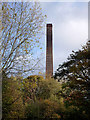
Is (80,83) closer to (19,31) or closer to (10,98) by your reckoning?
(10,98)

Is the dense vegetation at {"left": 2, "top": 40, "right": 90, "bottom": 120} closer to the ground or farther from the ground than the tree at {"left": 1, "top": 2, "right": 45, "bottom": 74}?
closer to the ground

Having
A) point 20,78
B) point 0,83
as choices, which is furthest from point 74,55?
point 0,83

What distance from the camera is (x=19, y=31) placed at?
18.2ft

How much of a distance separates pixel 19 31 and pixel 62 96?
391 cm

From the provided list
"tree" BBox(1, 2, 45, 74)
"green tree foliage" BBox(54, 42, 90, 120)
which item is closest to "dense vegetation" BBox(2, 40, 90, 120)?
"green tree foliage" BBox(54, 42, 90, 120)

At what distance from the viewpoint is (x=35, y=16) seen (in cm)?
589

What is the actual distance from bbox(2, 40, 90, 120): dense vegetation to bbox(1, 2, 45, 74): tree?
27.2 inches

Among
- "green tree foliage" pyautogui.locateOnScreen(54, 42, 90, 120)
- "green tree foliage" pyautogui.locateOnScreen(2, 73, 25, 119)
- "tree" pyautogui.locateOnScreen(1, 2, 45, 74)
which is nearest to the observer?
"tree" pyautogui.locateOnScreen(1, 2, 45, 74)

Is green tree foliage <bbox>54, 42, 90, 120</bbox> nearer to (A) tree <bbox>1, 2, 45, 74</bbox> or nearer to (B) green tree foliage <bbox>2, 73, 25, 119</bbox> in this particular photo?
(A) tree <bbox>1, 2, 45, 74</bbox>

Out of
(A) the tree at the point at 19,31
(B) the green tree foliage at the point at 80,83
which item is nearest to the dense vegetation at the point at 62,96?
(B) the green tree foliage at the point at 80,83

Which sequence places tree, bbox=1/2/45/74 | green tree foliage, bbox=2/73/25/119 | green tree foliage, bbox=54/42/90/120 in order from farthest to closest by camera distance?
green tree foliage, bbox=54/42/90/120, green tree foliage, bbox=2/73/25/119, tree, bbox=1/2/45/74

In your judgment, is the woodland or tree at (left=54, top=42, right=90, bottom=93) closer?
the woodland

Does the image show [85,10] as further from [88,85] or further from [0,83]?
[0,83]

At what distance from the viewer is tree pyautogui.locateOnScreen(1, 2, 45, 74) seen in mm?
5273
